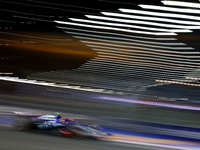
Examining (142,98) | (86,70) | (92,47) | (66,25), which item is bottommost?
(142,98)

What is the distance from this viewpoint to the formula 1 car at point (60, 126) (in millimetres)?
4184

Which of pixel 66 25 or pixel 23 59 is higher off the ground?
pixel 66 25

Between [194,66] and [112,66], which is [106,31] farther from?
[194,66]

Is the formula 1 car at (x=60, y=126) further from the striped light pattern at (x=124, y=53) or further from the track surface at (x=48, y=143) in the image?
the striped light pattern at (x=124, y=53)

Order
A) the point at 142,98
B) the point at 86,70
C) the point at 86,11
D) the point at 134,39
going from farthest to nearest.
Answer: the point at 134,39
the point at 86,70
the point at 142,98
the point at 86,11

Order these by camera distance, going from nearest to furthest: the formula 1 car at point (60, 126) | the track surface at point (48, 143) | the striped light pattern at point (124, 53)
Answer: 1. the track surface at point (48, 143)
2. the formula 1 car at point (60, 126)
3. the striped light pattern at point (124, 53)

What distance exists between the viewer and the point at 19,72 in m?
14.5

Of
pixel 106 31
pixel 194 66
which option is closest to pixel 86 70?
pixel 106 31

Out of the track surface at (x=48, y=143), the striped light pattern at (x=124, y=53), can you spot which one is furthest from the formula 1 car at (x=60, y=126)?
the striped light pattern at (x=124, y=53)

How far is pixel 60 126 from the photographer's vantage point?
13.9 feet

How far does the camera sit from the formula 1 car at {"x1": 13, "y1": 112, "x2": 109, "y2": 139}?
165 inches

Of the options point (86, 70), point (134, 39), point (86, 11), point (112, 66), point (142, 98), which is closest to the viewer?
point (86, 11)

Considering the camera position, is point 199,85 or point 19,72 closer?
point 199,85

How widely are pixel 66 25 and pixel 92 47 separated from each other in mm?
1710
